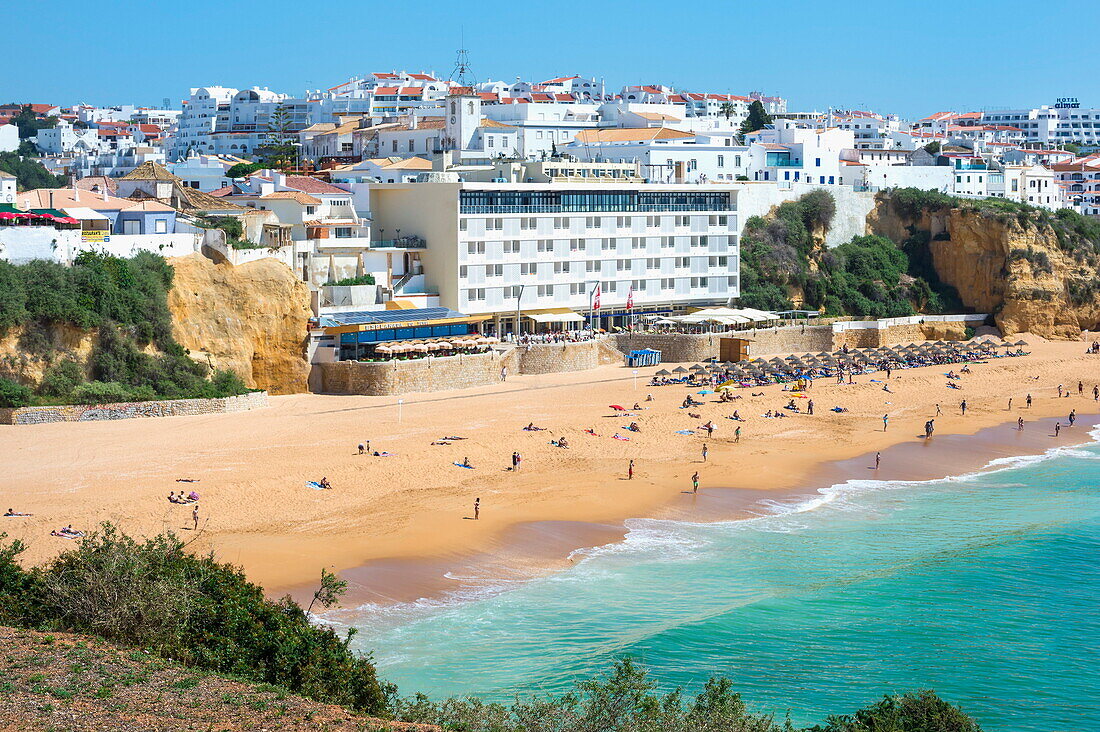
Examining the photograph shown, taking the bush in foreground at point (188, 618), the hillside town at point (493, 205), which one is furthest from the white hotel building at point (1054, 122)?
the bush in foreground at point (188, 618)

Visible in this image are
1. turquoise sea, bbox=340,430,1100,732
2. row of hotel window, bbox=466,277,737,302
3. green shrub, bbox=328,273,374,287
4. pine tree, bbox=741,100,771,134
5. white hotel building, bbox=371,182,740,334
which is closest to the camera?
turquoise sea, bbox=340,430,1100,732

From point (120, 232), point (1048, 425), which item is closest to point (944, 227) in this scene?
point (1048, 425)

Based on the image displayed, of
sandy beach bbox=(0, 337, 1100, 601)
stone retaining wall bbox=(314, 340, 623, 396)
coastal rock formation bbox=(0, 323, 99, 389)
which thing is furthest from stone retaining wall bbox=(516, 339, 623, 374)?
coastal rock formation bbox=(0, 323, 99, 389)

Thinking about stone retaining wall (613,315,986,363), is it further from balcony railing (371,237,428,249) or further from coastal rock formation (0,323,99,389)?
coastal rock formation (0,323,99,389)

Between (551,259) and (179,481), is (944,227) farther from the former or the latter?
(179,481)

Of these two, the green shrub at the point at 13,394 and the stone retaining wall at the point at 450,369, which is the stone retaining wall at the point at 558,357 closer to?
the stone retaining wall at the point at 450,369

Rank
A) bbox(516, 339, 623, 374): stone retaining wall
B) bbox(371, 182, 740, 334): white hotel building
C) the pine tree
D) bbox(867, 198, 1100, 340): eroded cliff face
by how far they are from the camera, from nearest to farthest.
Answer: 1. bbox(516, 339, 623, 374): stone retaining wall
2. bbox(371, 182, 740, 334): white hotel building
3. bbox(867, 198, 1100, 340): eroded cliff face
4. the pine tree
